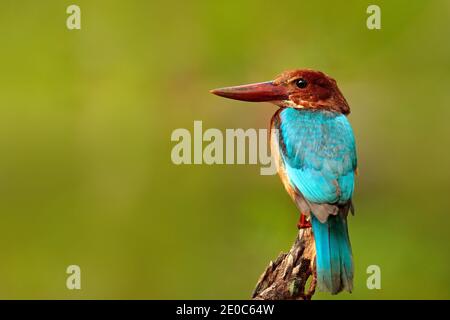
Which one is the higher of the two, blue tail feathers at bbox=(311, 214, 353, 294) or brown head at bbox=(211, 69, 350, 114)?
brown head at bbox=(211, 69, 350, 114)

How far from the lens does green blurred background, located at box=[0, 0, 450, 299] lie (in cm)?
671

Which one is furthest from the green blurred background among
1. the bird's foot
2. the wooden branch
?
the wooden branch

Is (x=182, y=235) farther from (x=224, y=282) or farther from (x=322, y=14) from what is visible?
(x=322, y=14)

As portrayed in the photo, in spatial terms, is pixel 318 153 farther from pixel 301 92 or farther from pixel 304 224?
pixel 301 92

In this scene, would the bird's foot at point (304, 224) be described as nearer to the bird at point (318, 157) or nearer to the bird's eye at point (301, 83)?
the bird at point (318, 157)

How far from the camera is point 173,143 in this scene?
787 cm

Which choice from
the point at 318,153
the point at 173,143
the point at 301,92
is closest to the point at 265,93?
the point at 301,92

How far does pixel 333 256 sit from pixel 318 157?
0.47 m

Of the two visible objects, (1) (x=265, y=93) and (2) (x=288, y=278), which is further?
(1) (x=265, y=93)

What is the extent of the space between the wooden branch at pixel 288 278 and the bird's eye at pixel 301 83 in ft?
2.78

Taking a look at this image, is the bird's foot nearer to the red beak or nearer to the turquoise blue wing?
the turquoise blue wing

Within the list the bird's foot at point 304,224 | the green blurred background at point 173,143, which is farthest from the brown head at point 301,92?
the green blurred background at point 173,143

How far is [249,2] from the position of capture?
9.04 meters

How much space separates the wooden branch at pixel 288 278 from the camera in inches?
147
